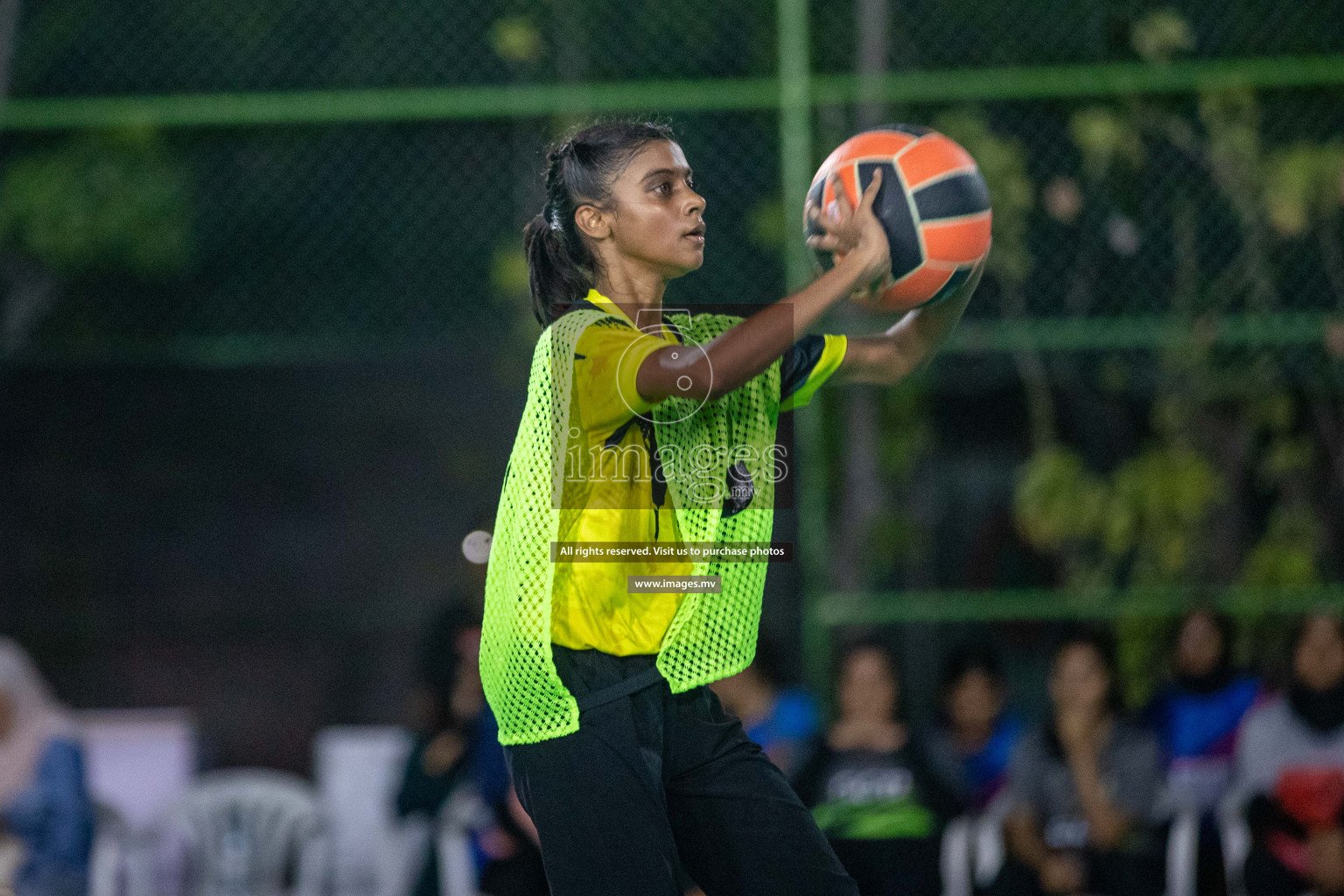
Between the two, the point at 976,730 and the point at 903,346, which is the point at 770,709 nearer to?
the point at 976,730

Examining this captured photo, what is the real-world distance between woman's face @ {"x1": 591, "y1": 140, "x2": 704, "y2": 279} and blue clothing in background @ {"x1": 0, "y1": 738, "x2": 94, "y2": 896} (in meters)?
3.02

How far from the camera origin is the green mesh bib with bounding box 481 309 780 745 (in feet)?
8.09

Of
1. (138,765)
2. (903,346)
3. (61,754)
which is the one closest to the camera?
(903,346)

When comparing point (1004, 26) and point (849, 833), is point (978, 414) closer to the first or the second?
point (1004, 26)

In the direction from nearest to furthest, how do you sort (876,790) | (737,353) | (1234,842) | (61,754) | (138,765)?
(737,353)
(876,790)
(1234,842)
(61,754)
(138,765)

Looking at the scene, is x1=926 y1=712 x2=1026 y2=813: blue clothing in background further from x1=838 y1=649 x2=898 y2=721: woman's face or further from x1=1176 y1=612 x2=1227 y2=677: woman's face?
x1=1176 y1=612 x2=1227 y2=677: woman's face

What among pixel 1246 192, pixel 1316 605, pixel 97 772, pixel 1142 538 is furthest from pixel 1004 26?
pixel 97 772

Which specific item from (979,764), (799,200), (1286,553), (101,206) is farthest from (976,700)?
(101,206)

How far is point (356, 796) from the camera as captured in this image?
17.6 feet

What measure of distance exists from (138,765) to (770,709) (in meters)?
2.24

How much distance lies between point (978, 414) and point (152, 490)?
3.18 m

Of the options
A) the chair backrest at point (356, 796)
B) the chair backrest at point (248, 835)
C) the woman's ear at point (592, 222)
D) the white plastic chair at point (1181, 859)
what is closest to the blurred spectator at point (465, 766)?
the chair backrest at point (356, 796)

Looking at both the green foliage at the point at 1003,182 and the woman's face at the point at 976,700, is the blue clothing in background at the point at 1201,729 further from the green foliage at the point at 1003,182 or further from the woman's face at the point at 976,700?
the green foliage at the point at 1003,182

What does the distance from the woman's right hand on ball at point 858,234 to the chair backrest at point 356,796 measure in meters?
3.09
